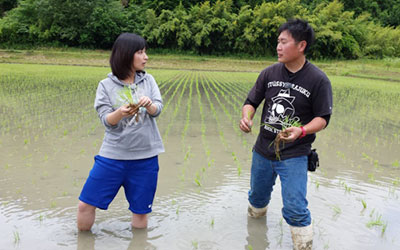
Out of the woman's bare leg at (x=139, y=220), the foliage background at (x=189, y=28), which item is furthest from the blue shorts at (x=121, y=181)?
the foliage background at (x=189, y=28)

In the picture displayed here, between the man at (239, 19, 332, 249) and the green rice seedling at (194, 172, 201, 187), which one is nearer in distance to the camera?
the man at (239, 19, 332, 249)

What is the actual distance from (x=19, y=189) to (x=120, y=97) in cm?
164

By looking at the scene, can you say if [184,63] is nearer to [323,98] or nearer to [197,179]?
[197,179]

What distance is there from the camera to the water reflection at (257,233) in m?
2.58

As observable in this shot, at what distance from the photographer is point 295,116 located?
2434 millimetres

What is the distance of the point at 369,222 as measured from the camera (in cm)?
299

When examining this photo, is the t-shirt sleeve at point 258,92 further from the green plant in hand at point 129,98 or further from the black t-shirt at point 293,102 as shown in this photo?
the green plant in hand at point 129,98

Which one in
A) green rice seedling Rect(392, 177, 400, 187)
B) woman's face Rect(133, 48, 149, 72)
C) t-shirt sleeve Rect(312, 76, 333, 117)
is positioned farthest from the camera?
green rice seedling Rect(392, 177, 400, 187)

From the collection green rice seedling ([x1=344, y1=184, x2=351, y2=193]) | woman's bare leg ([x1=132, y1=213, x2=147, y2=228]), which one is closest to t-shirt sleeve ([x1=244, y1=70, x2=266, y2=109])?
woman's bare leg ([x1=132, y1=213, x2=147, y2=228])

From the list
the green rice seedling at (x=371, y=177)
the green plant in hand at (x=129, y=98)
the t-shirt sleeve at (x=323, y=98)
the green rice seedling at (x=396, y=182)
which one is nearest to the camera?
the green plant in hand at (x=129, y=98)

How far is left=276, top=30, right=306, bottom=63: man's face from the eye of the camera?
7.81 feet

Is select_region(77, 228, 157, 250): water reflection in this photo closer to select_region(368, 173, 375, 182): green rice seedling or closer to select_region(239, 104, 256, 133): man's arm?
select_region(239, 104, 256, 133): man's arm

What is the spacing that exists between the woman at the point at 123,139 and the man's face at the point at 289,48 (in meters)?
0.85

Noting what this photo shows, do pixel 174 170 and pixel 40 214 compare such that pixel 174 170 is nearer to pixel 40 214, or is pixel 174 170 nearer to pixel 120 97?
pixel 40 214
